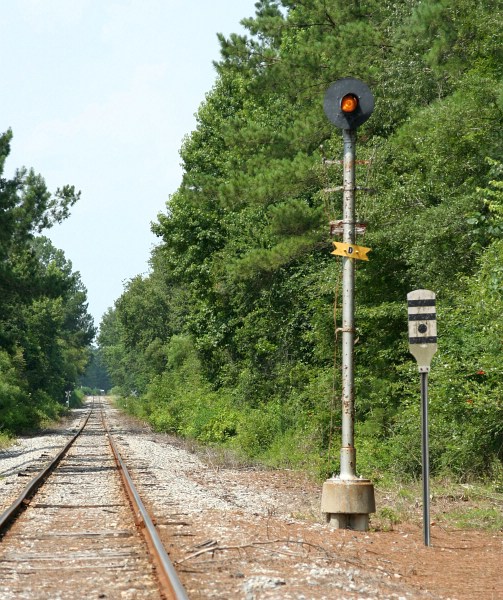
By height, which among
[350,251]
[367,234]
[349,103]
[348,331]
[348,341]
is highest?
[367,234]

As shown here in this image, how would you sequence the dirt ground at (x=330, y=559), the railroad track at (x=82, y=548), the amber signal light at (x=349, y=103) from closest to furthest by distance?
the railroad track at (x=82, y=548) → the dirt ground at (x=330, y=559) → the amber signal light at (x=349, y=103)

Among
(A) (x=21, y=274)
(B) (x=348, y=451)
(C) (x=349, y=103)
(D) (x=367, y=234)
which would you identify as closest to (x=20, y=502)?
(B) (x=348, y=451)

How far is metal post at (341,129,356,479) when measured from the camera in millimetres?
11359

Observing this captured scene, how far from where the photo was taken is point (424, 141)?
20.5m

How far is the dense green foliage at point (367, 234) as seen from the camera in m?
16.3

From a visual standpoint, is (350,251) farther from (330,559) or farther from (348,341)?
(330,559)

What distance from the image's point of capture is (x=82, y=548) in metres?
9.20

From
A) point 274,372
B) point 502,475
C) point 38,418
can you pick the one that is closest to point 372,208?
point 502,475

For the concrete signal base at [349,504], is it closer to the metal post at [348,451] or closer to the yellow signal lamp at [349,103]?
the metal post at [348,451]

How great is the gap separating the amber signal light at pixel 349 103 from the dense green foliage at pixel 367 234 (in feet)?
2.70

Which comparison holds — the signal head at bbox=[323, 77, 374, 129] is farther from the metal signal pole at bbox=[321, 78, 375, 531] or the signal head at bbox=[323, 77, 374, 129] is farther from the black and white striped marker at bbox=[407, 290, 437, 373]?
the black and white striped marker at bbox=[407, 290, 437, 373]

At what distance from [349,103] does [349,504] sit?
5245 mm

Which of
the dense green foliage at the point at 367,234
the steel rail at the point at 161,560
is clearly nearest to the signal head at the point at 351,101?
→ the dense green foliage at the point at 367,234

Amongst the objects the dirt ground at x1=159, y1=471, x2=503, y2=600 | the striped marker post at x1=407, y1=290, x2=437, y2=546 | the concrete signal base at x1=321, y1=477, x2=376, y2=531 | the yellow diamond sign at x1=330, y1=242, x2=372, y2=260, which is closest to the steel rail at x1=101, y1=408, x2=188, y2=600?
the dirt ground at x1=159, y1=471, x2=503, y2=600
